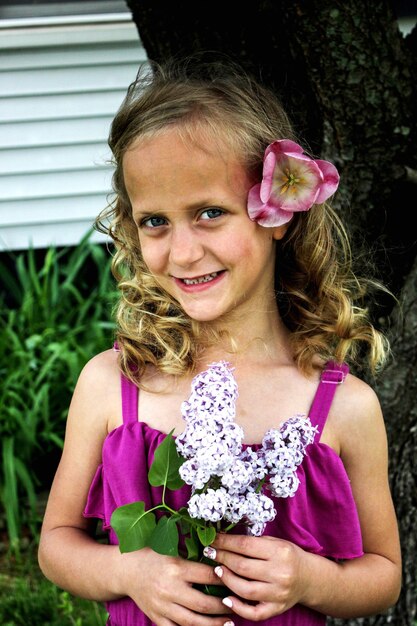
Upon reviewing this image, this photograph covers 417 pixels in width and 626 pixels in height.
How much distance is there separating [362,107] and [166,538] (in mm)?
1323

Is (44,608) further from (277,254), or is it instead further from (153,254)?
(153,254)

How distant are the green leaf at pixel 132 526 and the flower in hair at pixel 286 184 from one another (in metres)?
0.71

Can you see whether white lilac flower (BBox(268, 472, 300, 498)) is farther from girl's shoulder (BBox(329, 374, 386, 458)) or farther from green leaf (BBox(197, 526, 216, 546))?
girl's shoulder (BBox(329, 374, 386, 458))

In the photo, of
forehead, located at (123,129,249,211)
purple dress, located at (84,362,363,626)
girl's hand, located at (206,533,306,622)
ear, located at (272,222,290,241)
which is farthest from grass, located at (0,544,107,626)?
forehead, located at (123,129,249,211)

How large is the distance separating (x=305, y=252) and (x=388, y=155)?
427 mm

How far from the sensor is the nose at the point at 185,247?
6.53 feet

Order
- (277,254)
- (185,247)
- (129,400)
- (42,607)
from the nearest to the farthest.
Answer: (185,247), (129,400), (277,254), (42,607)

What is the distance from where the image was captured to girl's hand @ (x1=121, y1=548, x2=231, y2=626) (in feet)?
6.28

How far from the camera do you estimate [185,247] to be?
199 centimetres

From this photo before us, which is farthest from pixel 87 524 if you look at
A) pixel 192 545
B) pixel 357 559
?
pixel 357 559

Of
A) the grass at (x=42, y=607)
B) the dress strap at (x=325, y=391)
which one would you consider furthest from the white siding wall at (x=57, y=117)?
the dress strap at (x=325, y=391)

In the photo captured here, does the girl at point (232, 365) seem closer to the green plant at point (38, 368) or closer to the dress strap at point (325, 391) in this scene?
the dress strap at point (325, 391)

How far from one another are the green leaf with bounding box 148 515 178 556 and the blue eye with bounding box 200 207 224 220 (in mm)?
670

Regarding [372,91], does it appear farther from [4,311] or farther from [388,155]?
[4,311]
